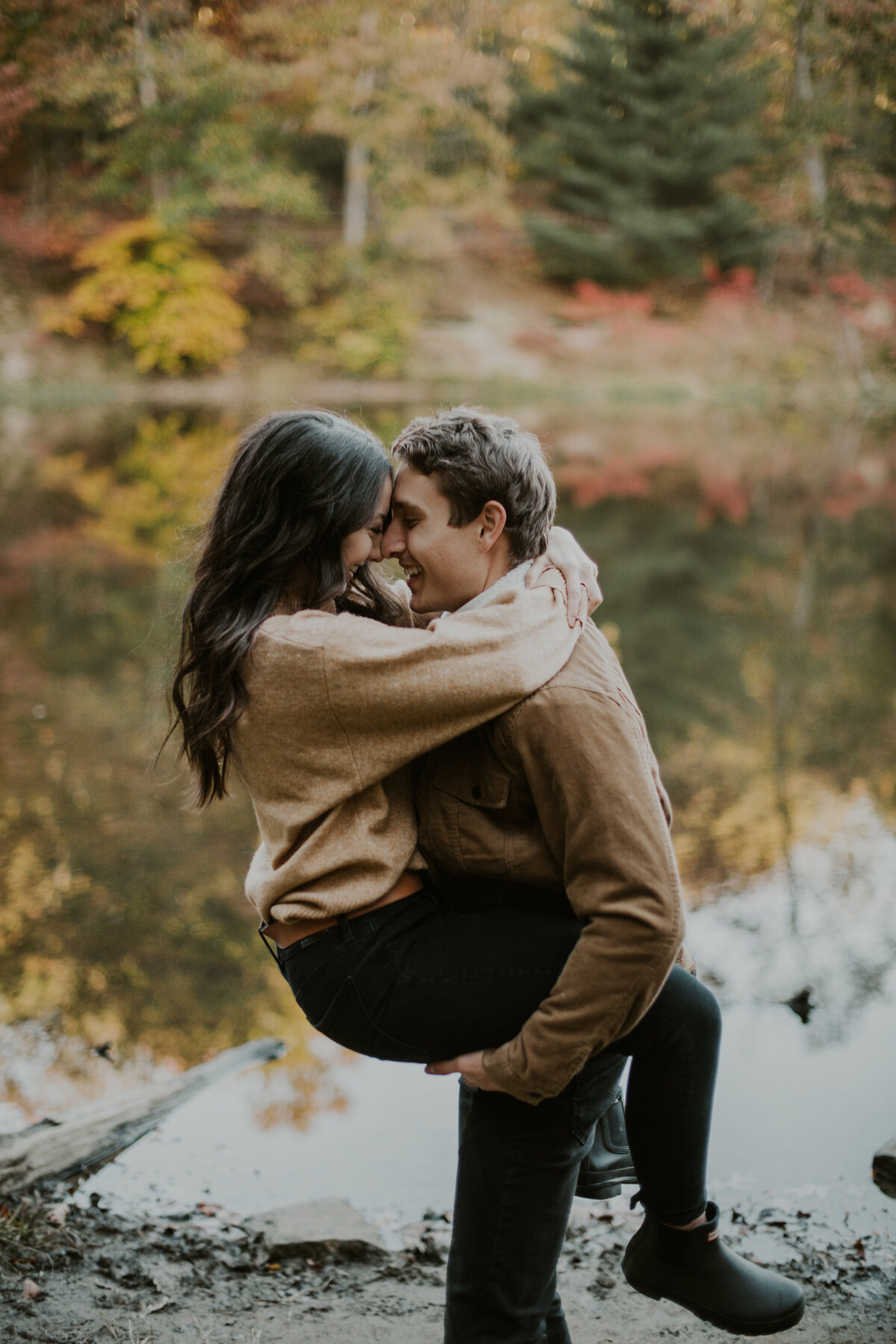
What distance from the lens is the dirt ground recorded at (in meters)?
1.93

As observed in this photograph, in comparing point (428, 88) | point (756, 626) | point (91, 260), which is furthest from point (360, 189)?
point (756, 626)

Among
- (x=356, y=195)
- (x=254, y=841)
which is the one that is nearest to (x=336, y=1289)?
(x=254, y=841)

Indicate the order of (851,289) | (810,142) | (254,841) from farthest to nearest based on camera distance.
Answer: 1. (851,289)
2. (810,142)
3. (254,841)

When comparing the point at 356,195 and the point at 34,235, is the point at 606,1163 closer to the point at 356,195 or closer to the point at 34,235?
the point at 34,235

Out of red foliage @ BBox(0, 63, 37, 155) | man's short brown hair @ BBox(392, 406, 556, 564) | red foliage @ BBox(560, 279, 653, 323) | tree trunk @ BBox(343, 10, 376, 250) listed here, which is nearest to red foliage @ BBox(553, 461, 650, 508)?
man's short brown hair @ BBox(392, 406, 556, 564)

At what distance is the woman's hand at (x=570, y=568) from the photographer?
1.62m

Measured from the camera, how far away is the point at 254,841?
429 cm

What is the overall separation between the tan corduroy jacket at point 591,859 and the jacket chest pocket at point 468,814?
0.04ft

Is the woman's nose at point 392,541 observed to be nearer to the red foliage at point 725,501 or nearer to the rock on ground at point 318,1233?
the rock on ground at point 318,1233

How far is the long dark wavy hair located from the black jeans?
0.36 m

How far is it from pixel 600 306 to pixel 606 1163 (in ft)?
81.8

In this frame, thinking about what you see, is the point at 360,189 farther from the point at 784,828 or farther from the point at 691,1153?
the point at 691,1153

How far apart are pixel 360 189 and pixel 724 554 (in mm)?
18358

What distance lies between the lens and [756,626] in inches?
→ 290
